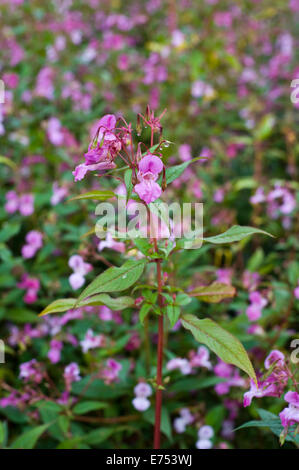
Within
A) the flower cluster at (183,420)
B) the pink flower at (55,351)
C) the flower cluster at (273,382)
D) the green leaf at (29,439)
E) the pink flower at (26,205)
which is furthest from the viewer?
the pink flower at (26,205)

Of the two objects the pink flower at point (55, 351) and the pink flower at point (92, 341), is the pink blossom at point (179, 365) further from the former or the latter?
the pink flower at point (55, 351)

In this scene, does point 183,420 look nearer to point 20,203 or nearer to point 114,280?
point 114,280

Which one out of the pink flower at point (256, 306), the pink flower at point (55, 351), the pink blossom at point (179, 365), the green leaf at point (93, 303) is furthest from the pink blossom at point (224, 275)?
the green leaf at point (93, 303)

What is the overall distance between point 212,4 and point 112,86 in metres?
1.02

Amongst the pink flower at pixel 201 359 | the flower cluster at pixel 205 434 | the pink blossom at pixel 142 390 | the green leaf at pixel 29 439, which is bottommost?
the flower cluster at pixel 205 434

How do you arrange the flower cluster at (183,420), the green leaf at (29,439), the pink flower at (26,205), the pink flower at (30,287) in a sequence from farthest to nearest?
the pink flower at (26,205), the pink flower at (30,287), the flower cluster at (183,420), the green leaf at (29,439)

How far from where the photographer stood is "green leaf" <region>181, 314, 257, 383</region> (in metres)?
0.82

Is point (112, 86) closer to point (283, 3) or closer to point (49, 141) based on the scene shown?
point (49, 141)

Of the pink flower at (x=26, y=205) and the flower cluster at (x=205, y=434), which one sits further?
the pink flower at (x=26, y=205)

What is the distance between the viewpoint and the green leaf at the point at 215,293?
1.06 meters

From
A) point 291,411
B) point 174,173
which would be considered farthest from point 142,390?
point 174,173

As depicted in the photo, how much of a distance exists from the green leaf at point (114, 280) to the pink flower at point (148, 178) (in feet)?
0.49
